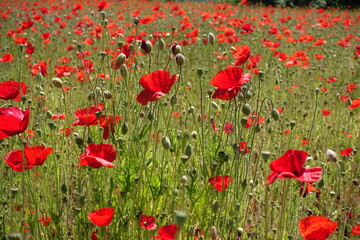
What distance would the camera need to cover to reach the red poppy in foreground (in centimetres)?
118

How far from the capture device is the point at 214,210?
1.57 meters

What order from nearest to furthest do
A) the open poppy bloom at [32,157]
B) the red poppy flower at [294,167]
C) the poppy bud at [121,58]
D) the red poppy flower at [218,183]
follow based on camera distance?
the red poppy flower at [294,167], the open poppy bloom at [32,157], the red poppy flower at [218,183], the poppy bud at [121,58]

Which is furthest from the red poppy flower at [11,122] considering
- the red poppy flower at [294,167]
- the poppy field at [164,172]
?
the red poppy flower at [294,167]

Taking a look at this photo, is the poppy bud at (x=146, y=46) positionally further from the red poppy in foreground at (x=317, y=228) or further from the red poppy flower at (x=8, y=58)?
the red poppy flower at (x=8, y=58)

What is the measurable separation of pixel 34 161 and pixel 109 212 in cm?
38

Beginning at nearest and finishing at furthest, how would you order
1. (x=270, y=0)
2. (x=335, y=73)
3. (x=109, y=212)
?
(x=109, y=212), (x=335, y=73), (x=270, y=0)

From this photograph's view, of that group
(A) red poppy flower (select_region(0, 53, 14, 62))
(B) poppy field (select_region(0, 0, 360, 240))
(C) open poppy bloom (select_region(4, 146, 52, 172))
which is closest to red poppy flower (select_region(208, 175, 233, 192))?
(B) poppy field (select_region(0, 0, 360, 240))

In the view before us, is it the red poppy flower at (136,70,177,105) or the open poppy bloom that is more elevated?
the red poppy flower at (136,70,177,105)

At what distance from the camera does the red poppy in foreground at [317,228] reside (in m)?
1.18

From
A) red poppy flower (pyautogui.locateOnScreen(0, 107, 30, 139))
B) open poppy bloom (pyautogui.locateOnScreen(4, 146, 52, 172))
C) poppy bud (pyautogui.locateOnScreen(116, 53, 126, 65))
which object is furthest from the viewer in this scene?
poppy bud (pyautogui.locateOnScreen(116, 53, 126, 65))

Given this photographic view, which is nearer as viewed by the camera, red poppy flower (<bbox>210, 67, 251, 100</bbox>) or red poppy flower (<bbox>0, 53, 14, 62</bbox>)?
red poppy flower (<bbox>210, 67, 251, 100</bbox>)

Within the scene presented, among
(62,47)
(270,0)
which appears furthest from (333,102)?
(270,0)

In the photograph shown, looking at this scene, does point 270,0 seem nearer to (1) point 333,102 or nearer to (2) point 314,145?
(1) point 333,102

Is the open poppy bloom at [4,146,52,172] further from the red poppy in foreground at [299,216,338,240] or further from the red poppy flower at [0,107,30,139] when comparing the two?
the red poppy in foreground at [299,216,338,240]
